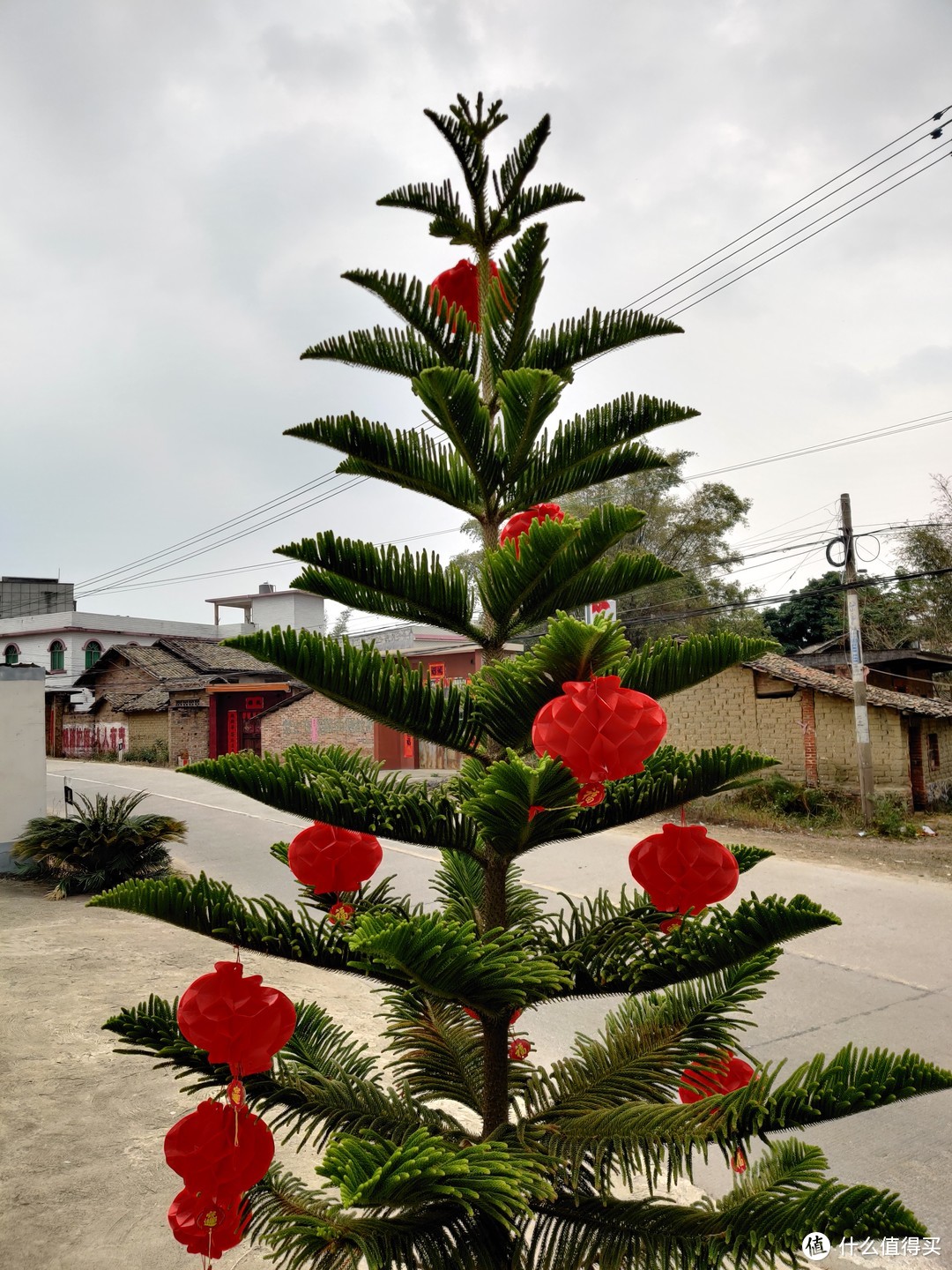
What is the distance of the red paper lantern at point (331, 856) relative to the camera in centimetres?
158

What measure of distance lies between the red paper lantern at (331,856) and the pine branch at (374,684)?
0.97 ft

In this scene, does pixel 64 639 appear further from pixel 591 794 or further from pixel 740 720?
pixel 591 794

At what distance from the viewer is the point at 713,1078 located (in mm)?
1555

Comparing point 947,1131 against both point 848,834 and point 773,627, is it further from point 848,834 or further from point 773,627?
point 773,627

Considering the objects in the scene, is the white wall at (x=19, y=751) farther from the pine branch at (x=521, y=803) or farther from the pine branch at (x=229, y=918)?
the pine branch at (x=521, y=803)

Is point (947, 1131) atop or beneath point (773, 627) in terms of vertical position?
beneath

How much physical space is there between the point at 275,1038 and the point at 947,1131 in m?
4.31

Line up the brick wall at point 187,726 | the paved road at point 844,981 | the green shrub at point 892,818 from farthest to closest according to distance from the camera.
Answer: the brick wall at point 187,726 → the green shrub at point 892,818 → the paved road at point 844,981

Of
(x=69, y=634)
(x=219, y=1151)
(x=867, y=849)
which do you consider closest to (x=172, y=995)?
(x=219, y=1151)

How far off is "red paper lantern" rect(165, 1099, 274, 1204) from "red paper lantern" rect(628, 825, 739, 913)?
80 centimetres

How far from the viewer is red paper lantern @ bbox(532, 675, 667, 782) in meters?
1.09

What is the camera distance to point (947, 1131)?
4.16m

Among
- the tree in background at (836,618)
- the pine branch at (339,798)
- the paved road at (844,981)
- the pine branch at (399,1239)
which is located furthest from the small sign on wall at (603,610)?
the tree in background at (836,618)

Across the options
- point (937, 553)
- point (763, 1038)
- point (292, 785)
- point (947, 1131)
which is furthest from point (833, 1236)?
point (937, 553)
